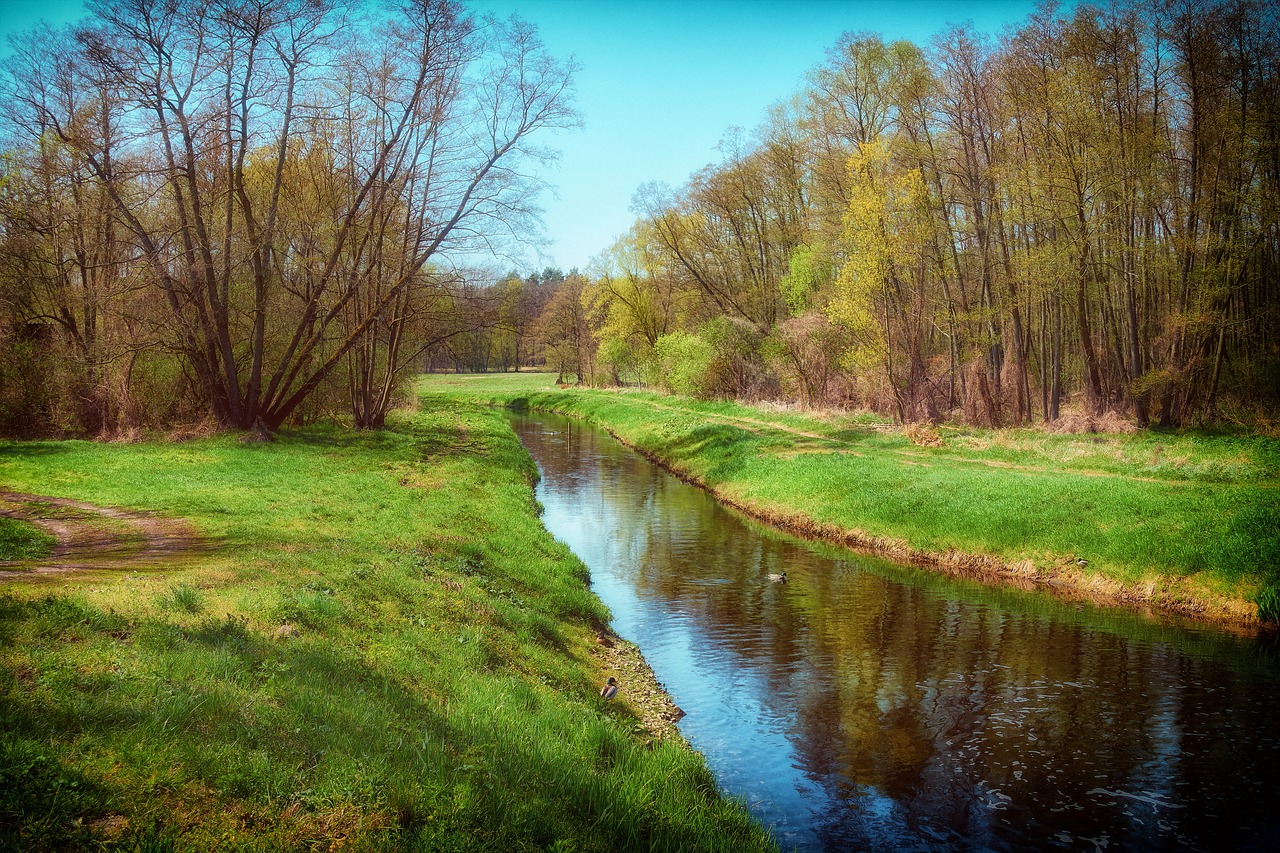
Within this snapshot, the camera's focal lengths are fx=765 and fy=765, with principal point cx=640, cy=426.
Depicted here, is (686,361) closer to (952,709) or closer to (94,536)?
(94,536)

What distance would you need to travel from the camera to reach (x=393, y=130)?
93.0 ft

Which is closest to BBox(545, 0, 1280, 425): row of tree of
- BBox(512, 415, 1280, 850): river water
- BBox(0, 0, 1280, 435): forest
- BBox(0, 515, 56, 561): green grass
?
BBox(0, 0, 1280, 435): forest

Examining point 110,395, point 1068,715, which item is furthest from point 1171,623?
point 110,395

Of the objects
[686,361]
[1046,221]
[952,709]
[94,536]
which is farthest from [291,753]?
[686,361]

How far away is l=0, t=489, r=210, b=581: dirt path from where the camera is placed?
9398 millimetres

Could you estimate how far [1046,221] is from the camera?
2669 centimetres

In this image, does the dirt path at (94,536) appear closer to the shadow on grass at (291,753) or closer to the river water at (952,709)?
the shadow on grass at (291,753)

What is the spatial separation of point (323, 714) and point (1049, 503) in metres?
16.3

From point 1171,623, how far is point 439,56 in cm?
2772

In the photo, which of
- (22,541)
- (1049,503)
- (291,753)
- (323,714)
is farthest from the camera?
(1049,503)

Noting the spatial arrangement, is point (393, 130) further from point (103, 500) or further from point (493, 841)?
point (493, 841)

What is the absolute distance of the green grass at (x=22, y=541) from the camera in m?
9.62

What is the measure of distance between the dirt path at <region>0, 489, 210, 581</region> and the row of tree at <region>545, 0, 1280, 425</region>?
25.4 metres

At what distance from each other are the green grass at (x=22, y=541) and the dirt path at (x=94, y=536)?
14 centimetres
